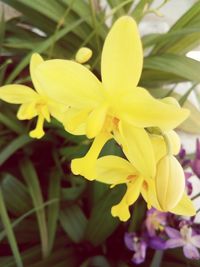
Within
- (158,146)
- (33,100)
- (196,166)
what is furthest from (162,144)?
(196,166)

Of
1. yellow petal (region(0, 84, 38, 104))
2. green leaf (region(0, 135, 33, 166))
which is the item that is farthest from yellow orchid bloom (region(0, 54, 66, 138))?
green leaf (region(0, 135, 33, 166))

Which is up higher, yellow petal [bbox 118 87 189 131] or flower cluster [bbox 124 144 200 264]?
yellow petal [bbox 118 87 189 131]

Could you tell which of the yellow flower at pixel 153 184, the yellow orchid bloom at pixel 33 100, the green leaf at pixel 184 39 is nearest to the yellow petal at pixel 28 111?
the yellow orchid bloom at pixel 33 100

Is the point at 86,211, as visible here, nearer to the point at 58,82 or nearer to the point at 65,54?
the point at 65,54

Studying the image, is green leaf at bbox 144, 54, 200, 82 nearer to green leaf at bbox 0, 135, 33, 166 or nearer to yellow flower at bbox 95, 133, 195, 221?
green leaf at bbox 0, 135, 33, 166

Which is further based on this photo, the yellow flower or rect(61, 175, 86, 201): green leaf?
rect(61, 175, 86, 201): green leaf

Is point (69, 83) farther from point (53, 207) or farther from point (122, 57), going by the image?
point (53, 207)
